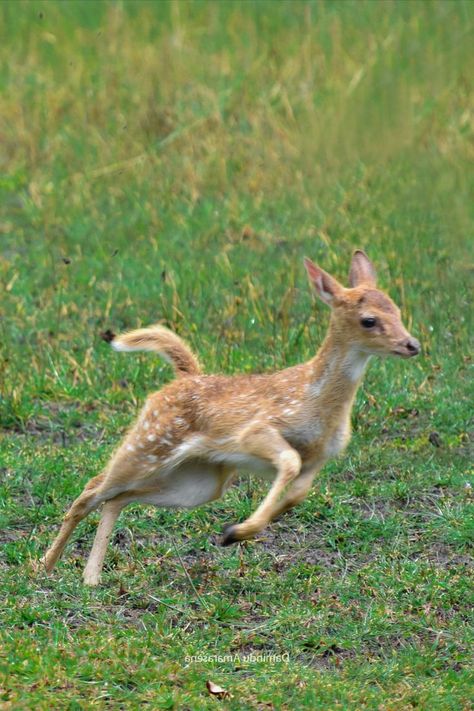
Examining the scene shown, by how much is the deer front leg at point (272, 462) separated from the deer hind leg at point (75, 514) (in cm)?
81

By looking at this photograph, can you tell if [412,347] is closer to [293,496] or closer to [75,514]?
[293,496]

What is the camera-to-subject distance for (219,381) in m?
7.11

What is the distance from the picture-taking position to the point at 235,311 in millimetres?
10234

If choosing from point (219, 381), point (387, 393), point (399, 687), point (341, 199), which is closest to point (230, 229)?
point (341, 199)

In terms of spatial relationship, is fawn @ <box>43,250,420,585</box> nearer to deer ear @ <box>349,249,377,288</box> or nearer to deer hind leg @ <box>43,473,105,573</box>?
deer hind leg @ <box>43,473,105,573</box>

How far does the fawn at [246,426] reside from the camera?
6.81 metres

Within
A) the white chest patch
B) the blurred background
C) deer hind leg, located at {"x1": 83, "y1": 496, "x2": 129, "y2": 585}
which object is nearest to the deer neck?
the white chest patch

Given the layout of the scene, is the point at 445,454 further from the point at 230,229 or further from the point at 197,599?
the point at 230,229

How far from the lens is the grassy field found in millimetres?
6223

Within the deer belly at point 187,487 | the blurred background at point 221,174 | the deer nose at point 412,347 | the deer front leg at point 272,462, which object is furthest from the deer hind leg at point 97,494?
the blurred background at point 221,174

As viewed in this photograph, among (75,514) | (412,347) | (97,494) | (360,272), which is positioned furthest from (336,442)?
(75,514)

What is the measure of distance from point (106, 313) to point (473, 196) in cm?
304

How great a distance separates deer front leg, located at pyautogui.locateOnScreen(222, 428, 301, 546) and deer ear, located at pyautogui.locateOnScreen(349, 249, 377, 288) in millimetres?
1055

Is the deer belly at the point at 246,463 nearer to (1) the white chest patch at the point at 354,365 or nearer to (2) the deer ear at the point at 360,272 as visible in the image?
(1) the white chest patch at the point at 354,365
